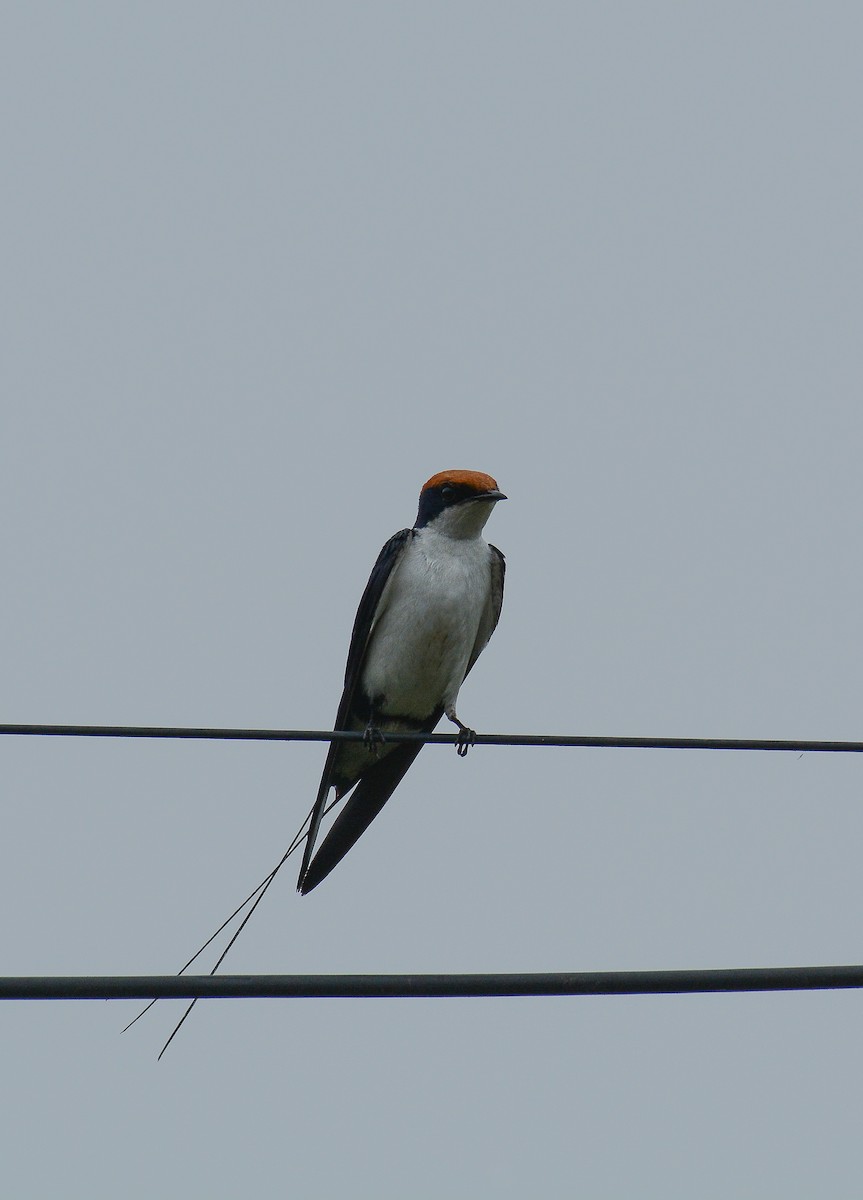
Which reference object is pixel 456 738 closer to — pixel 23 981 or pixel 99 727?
pixel 99 727

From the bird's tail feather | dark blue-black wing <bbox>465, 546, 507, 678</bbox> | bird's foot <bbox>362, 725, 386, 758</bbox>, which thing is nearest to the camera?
bird's foot <bbox>362, 725, 386, 758</bbox>

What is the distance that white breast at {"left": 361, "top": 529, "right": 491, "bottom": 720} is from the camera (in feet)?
22.5

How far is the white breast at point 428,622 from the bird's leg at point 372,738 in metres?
0.15

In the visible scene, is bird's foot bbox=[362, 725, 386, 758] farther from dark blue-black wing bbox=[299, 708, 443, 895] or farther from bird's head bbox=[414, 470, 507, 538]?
bird's head bbox=[414, 470, 507, 538]

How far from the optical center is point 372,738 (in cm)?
615

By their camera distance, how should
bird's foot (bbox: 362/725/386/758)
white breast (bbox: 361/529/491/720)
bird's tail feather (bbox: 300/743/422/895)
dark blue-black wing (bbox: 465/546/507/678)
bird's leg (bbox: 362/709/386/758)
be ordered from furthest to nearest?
1. dark blue-black wing (bbox: 465/546/507/678)
2. bird's tail feather (bbox: 300/743/422/895)
3. white breast (bbox: 361/529/491/720)
4. bird's leg (bbox: 362/709/386/758)
5. bird's foot (bbox: 362/725/386/758)

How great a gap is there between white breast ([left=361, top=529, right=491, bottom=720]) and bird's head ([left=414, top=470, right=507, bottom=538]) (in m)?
0.06

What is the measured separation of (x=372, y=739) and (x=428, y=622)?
0.85 m

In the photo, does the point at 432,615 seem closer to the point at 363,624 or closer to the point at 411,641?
the point at 411,641

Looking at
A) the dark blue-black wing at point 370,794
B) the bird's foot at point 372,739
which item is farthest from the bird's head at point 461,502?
the bird's foot at point 372,739

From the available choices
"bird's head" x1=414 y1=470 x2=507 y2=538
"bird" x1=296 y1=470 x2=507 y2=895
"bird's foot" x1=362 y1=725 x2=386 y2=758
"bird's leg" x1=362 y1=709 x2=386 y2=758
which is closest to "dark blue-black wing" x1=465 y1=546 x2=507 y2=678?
"bird" x1=296 y1=470 x2=507 y2=895

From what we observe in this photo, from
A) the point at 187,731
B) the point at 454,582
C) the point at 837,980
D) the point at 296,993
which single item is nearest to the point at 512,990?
the point at 296,993

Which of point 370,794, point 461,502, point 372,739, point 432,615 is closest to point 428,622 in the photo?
point 432,615

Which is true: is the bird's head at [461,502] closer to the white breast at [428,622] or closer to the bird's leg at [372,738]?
the white breast at [428,622]
